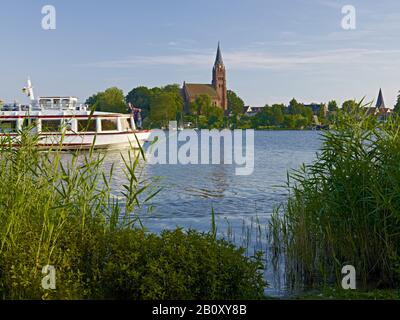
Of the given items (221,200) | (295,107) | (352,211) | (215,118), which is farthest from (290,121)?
(352,211)

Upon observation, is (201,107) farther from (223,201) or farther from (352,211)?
(352,211)

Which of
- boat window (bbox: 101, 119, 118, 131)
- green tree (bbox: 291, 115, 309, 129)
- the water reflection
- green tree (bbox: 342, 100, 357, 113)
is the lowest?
the water reflection

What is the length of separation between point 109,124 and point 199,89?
94.7m

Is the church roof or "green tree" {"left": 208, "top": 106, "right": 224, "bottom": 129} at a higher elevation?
the church roof

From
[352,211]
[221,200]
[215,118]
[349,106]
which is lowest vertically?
[221,200]

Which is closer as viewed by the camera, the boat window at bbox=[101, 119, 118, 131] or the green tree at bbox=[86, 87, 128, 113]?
the boat window at bbox=[101, 119, 118, 131]

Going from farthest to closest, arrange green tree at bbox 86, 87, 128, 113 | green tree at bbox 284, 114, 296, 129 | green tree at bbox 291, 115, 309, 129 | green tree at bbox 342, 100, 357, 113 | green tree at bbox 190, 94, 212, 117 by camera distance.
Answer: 1. green tree at bbox 284, 114, 296, 129
2. green tree at bbox 291, 115, 309, 129
3. green tree at bbox 190, 94, 212, 117
4. green tree at bbox 86, 87, 128, 113
5. green tree at bbox 342, 100, 357, 113

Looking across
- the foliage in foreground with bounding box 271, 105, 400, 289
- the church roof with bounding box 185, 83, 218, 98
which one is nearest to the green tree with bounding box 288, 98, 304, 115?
the church roof with bounding box 185, 83, 218, 98

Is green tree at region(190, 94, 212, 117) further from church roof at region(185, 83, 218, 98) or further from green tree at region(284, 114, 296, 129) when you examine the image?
church roof at region(185, 83, 218, 98)

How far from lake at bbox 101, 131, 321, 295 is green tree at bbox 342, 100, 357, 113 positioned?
80 centimetres

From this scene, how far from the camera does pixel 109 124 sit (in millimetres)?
42906

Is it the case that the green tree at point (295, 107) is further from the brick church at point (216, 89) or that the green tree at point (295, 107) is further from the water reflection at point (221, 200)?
the water reflection at point (221, 200)

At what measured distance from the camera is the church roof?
436 ft
